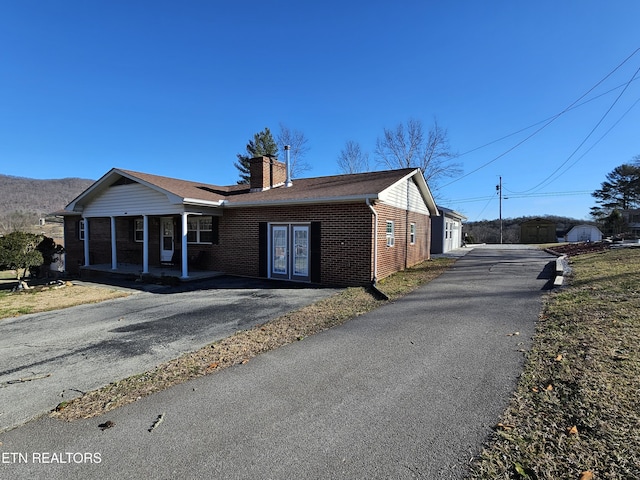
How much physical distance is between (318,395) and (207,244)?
36.6ft

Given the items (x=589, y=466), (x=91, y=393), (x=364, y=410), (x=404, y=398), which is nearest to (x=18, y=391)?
(x=91, y=393)

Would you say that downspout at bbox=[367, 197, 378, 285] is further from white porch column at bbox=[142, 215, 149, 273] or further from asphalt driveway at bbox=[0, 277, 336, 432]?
white porch column at bbox=[142, 215, 149, 273]

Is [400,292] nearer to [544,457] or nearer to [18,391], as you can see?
[544,457]

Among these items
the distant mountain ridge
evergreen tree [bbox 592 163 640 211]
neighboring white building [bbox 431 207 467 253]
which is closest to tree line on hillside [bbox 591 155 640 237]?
evergreen tree [bbox 592 163 640 211]

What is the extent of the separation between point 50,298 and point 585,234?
4887 centimetres

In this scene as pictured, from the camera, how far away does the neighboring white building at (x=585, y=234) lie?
39.0 metres

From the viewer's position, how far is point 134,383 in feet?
12.9

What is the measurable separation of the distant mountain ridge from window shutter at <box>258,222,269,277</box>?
186ft

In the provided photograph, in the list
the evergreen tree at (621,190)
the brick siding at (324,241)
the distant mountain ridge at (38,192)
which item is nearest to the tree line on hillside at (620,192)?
the evergreen tree at (621,190)

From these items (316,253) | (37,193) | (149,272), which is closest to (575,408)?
(316,253)

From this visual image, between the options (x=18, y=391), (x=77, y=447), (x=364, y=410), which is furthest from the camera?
(x=18, y=391)

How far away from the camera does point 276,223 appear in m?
11.8

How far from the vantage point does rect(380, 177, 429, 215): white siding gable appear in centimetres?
1146

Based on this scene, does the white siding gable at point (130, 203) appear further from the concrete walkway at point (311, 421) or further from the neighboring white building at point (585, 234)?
the neighboring white building at point (585, 234)
